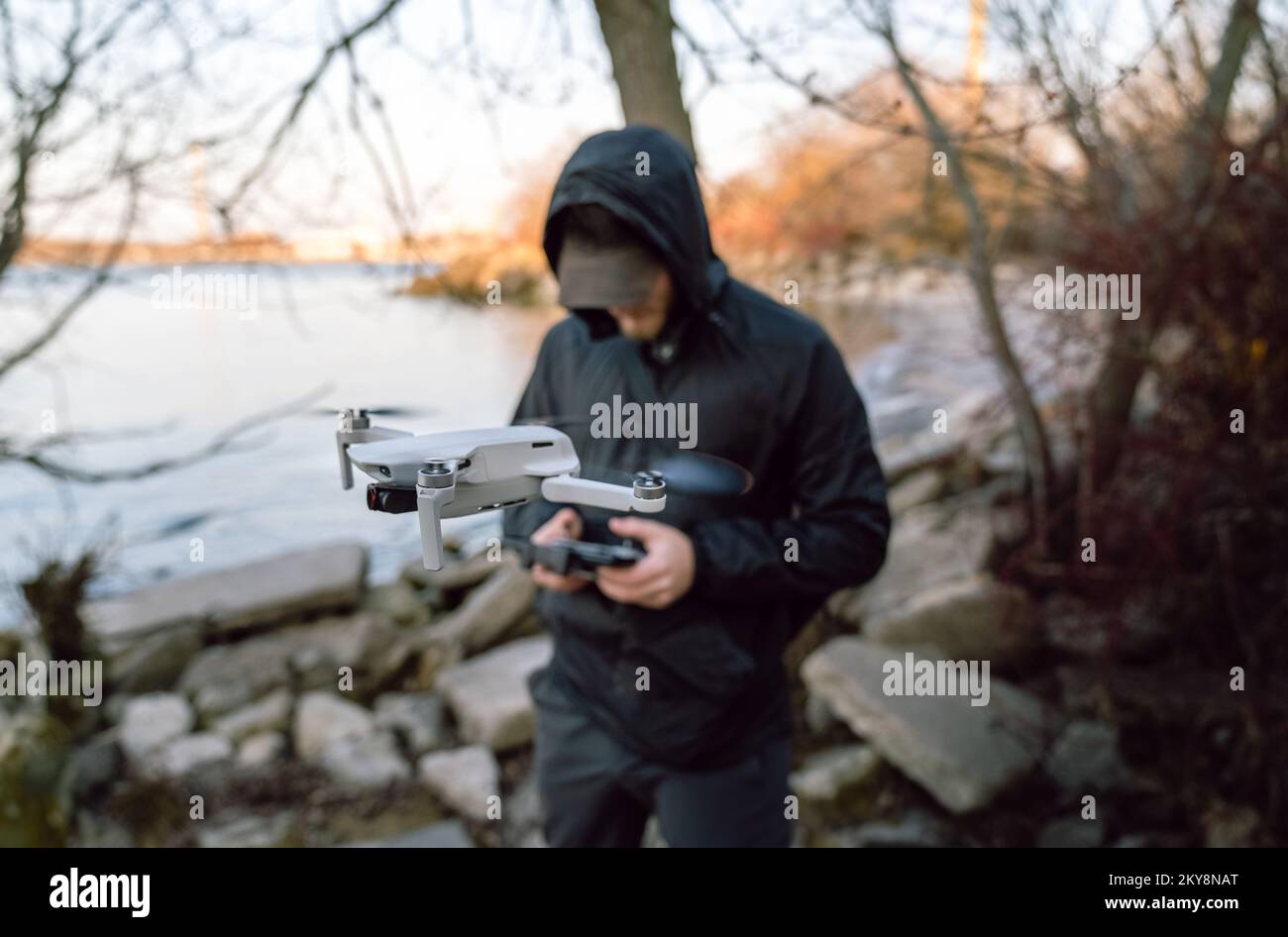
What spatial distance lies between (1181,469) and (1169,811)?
1.17 m

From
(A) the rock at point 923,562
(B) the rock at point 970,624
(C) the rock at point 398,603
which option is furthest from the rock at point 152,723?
(B) the rock at point 970,624

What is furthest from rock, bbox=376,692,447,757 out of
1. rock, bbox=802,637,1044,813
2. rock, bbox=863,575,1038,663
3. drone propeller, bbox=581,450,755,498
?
drone propeller, bbox=581,450,755,498

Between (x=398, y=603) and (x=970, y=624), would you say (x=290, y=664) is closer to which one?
(x=398, y=603)

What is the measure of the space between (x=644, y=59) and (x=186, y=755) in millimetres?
3887

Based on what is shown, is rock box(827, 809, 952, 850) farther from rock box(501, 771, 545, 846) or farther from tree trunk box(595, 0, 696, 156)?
tree trunk box(595, 0, 696, 156)

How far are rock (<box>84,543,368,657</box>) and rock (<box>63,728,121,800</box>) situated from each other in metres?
1.30

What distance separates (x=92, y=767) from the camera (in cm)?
410

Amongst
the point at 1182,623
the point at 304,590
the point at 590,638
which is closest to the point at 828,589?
the point at 590,638

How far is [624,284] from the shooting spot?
49.5 inches

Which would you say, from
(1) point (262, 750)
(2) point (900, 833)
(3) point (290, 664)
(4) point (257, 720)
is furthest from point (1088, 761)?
(3) point (290, 664)

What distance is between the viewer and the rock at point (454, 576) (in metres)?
6.22

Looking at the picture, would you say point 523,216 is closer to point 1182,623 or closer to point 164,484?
point 1182,623

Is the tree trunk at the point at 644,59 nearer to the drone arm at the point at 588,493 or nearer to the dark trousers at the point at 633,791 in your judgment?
the dark trousers at the point at 633,791

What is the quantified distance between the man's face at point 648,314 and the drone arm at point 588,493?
2.24 ft
